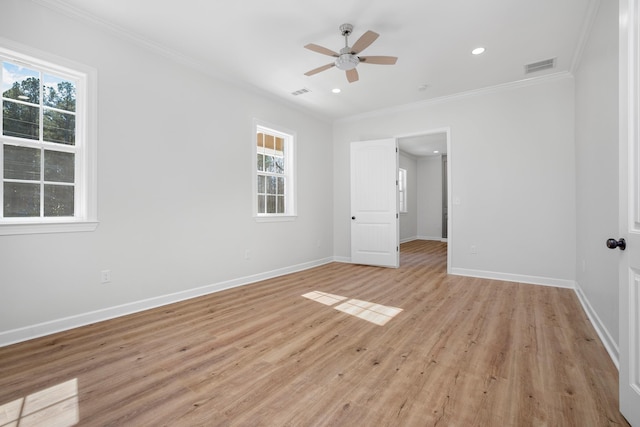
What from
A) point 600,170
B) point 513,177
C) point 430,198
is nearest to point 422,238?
point 430,198

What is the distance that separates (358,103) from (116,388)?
16.2 feet

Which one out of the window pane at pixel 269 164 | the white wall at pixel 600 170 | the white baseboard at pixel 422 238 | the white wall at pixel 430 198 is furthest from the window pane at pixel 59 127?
the white wall at pixel 430 198

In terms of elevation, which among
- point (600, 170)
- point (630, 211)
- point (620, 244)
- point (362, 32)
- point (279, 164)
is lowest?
point (620, 244)

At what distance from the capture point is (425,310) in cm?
319

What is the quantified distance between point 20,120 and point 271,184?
3032 mm

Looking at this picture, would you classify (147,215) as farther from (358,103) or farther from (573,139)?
(573,139)

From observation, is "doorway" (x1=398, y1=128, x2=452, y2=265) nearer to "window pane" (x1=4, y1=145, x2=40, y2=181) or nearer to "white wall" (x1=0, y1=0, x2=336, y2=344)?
"white wall" (x1=0, y1=0, x2=336, y2=344)

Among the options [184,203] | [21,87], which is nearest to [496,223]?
[184,203]

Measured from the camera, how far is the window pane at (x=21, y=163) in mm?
2480

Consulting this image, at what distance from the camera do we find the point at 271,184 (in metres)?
5.00

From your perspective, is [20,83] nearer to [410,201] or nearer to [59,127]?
[59,127]

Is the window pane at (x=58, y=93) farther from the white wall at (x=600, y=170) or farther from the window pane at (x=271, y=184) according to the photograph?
the white wall at (x=600, y=170)

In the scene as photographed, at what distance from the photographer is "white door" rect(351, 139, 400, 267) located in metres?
5.44

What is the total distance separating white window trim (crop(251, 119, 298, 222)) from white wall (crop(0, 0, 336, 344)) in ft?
0.31
